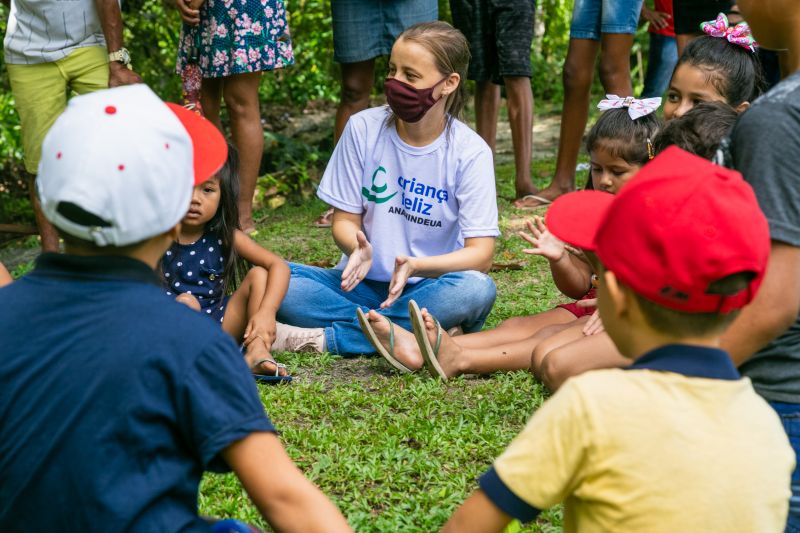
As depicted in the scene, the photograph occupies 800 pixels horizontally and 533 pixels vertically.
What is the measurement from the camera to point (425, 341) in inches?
135

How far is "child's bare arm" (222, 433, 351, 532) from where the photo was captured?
63.9 inches

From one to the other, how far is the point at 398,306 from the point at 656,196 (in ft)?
7.85

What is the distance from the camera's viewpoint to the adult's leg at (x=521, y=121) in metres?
6.07

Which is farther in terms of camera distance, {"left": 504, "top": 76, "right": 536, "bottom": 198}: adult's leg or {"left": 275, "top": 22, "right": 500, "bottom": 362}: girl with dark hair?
{"left": 504, "top": 76, "right": 536, "bottom": 198}: adult's leg

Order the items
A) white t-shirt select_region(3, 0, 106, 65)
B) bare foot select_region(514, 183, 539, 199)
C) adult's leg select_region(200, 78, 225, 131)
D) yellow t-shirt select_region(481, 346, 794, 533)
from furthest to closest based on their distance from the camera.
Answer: bare foot select_region(514, 183, 539, 199), adult's leg select_region(200, 78, 225, 131), white t-shirt select_region(3, 0, 106, 65), yellow t-shirt select_region(481, 346, 794, 533)

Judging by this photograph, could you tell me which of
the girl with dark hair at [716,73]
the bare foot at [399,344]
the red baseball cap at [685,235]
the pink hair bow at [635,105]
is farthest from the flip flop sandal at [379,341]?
the red baseball cap at [685,235]

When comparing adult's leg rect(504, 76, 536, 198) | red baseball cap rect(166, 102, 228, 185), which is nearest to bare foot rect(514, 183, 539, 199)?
adult's leg rect(504, 76, 536, 198)

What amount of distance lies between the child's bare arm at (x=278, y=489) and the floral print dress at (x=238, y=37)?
12.1 ft

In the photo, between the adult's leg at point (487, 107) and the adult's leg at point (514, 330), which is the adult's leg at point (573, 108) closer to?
the adult's leg at point (487, 107)

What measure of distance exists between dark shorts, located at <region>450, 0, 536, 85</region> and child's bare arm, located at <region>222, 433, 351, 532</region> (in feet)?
15.3

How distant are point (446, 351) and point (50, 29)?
2635 millimetres

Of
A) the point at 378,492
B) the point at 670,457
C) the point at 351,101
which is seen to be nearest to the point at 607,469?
the point at 670,457

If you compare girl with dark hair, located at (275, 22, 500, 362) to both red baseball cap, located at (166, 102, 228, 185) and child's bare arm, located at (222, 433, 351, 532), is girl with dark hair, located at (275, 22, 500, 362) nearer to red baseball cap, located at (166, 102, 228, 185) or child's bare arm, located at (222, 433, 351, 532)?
red baseball cap, located at (166, 102, 228, 185)

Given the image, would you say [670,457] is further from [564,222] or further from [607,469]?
[564,222]
